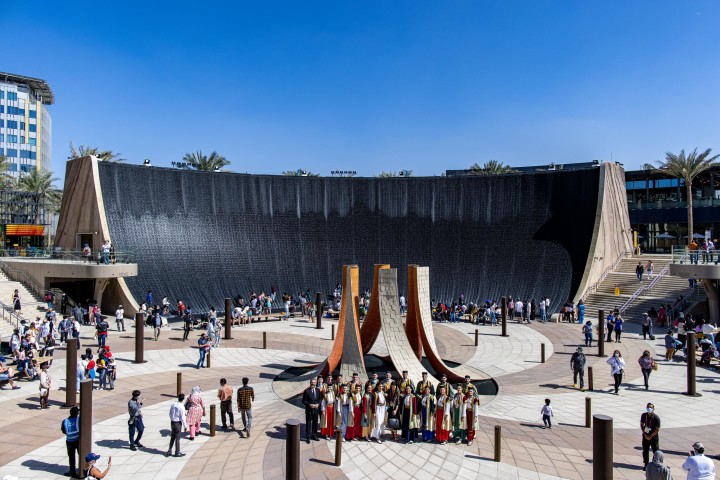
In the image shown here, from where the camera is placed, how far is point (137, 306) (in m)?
26.0

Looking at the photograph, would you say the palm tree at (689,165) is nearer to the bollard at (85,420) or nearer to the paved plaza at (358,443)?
the paved plaza at (358,443)

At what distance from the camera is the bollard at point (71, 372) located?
40.5ft

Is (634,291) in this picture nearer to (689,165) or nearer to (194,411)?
(689,165)

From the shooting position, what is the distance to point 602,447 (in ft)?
26.6

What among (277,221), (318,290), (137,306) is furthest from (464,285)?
(137,306)

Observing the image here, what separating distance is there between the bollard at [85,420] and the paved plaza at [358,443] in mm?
619

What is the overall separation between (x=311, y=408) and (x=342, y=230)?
24.7m

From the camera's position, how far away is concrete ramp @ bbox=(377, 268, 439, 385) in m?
14.5

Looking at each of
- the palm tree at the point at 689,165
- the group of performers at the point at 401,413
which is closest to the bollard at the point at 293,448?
the group of performers at the point at 401,413

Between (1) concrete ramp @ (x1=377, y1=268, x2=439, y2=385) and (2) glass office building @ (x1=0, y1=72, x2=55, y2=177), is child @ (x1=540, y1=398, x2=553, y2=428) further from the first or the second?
(2) glass office building @ (x1=0, y1=72, x2=55, y2=177)

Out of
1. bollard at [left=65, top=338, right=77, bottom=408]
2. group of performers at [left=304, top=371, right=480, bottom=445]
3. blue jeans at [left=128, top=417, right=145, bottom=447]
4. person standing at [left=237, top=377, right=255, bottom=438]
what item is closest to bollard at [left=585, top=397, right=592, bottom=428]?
group of performers at [left=304, top=371, right=480, bottom=445]

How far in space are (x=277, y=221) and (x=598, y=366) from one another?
22.6m

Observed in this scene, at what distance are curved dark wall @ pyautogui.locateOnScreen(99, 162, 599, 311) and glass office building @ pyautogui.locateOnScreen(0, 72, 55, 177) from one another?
67995 mm

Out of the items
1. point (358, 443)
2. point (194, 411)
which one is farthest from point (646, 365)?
point (194, 411)
